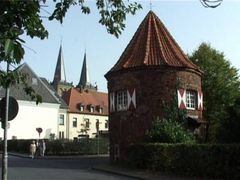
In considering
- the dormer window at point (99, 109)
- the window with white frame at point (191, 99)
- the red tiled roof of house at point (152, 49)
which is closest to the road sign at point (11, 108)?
the red tiled roof of house at point (152, 49)

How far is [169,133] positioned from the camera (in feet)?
87.9

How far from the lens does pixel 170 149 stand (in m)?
23.9

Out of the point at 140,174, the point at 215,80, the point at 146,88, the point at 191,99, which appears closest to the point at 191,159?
the point at 140,174

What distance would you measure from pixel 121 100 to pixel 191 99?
175 inches

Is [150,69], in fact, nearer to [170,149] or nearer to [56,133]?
[170,149]

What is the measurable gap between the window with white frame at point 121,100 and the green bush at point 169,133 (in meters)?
3.50

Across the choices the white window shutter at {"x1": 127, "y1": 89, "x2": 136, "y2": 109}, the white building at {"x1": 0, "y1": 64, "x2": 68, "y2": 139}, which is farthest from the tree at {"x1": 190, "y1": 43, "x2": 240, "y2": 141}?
the white building at {"x1": 0, "y1": 64, "x2": 68, "y2": 139}

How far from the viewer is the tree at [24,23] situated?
15.6 ft

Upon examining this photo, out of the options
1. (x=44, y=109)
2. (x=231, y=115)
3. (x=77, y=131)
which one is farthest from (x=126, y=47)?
(x=77, y=131)

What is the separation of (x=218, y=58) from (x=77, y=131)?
46.6m

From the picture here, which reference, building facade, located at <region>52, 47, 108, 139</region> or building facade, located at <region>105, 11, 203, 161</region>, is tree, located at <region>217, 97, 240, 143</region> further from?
building facade, located at <region>52, 47, 108, 139</region>

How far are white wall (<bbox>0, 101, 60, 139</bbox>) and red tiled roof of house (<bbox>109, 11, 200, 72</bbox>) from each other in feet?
132

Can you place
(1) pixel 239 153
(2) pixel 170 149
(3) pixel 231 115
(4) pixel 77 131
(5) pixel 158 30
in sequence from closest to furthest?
(1) pixel 239 153, (2) pixel 170 149, (3) pixel 231 115, (5) pixel 158 30, (4) pixel 77 131

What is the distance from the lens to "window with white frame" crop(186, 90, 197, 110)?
31.5 metres
